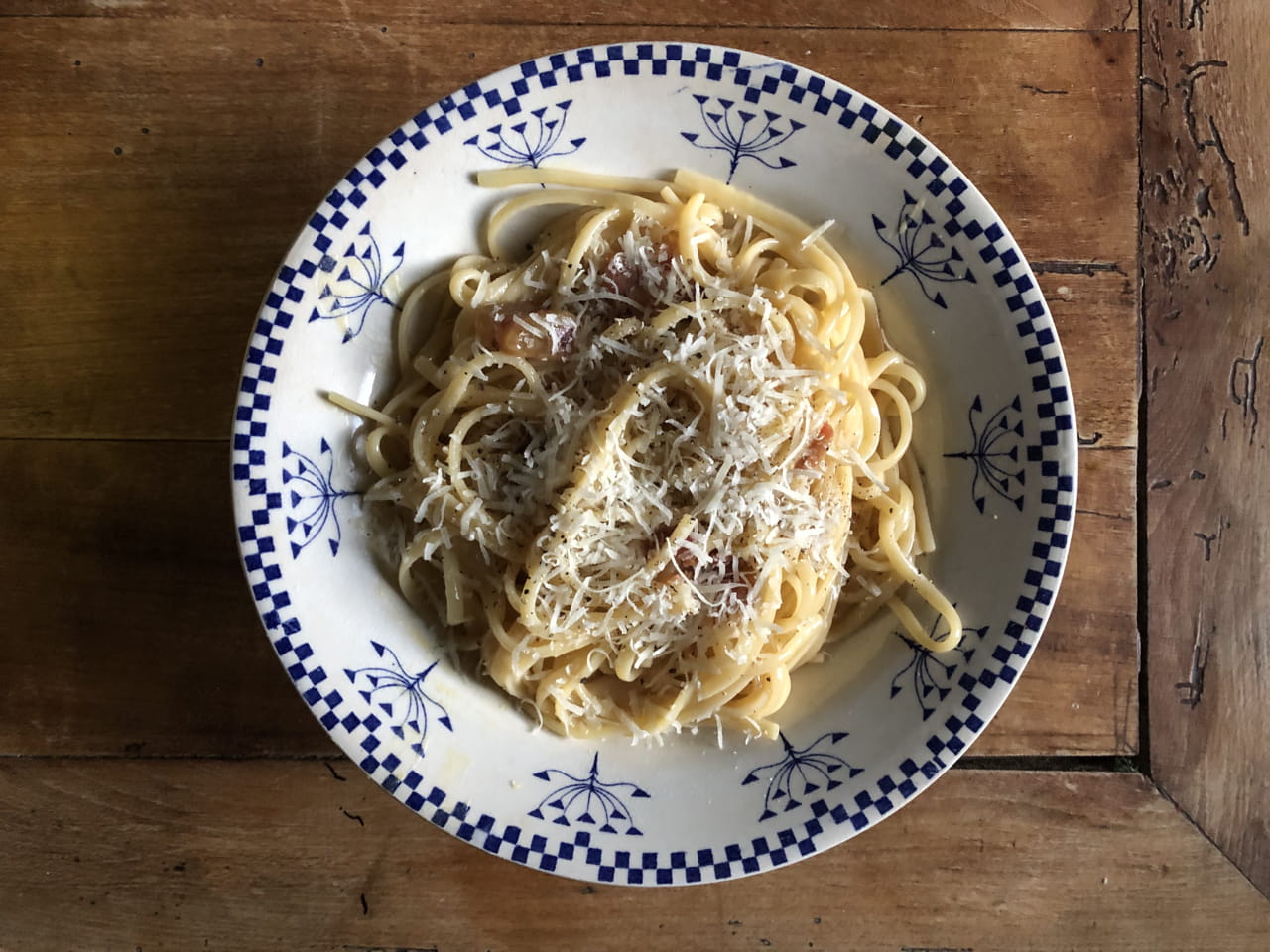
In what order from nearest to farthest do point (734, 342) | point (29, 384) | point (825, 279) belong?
point (734, 342), point (825, 279), point (29, 384)

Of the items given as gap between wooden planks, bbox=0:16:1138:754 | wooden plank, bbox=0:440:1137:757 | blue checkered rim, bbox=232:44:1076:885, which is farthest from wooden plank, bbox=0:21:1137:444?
blue checkered rim, bbox=232:44:1076:885

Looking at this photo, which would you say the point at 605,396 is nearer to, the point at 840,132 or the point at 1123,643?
the point at 840,132

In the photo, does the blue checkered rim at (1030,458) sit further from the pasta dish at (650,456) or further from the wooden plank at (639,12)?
the wooden plank at (639,12)

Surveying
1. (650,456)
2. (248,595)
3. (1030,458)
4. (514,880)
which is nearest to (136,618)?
(248,595)

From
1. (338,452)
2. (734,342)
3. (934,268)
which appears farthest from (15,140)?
(934,268)

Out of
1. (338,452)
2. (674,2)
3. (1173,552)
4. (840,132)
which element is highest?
(674,2)

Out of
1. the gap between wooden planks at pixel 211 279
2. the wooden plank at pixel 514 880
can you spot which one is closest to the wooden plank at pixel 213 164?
the gap between wooden planks at pixel 211 279
